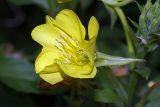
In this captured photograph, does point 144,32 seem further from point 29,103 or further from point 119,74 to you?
point 29,103

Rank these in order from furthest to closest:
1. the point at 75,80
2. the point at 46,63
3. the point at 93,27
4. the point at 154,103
A: the point at 75,80
the point at 154,103
the point at 46,63
the point at 93,27

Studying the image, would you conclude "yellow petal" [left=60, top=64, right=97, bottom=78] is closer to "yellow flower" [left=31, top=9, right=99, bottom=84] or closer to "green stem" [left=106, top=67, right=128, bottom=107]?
"yellow flower" [left=31, top=9, right=99, bottom=84]

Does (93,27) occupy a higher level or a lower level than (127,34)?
higher

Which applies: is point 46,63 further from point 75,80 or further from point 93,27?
point 75,80

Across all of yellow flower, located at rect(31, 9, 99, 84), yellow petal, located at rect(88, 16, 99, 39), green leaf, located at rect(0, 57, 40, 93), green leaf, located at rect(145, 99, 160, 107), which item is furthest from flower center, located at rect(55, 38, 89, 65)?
green leaf, located at rect(0, 57, 40, 93)

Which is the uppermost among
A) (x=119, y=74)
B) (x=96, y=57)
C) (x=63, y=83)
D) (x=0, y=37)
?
(x=96, y=57)

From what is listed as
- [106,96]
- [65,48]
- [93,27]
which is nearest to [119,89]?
[106,96]

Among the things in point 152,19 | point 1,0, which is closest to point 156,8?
point 152,19
